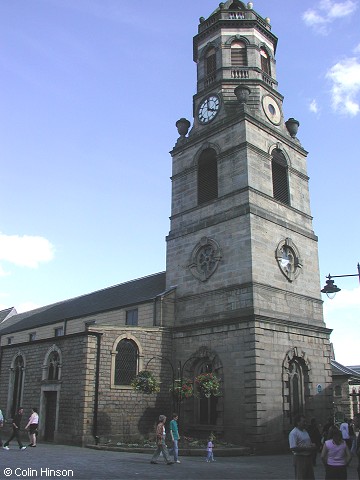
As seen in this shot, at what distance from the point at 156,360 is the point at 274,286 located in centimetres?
775

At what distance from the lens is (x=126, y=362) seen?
25.1 meters

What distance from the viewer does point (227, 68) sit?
31.5 metres

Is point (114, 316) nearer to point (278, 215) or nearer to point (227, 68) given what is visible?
point (278, 215)

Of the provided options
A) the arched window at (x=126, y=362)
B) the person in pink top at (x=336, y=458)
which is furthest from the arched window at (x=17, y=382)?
the person in pink top at (x=336, y=458)

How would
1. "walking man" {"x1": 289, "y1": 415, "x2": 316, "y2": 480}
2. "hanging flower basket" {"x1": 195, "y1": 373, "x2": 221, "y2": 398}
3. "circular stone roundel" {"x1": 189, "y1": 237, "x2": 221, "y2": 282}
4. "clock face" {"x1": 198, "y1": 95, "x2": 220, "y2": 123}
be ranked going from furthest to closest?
→ "clock face" {"x1": 198, "y1": 95, "x2": 220, "y2": 123} < "circular stone roundel" {"x1": 189, "y1": 237, "x2": 221, "y2": 282} < "hanging flower basket" {"x1": 195, "y1": 373, "x2": 221, "y2": 398} < "walking man" {"x1": 289, "y1": 415, "x2": 316, "y2": 480}

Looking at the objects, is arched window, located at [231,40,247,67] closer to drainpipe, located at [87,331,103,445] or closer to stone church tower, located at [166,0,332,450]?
stone church tower, located at [166,0,332,450]

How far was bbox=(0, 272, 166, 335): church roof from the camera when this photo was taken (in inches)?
1262

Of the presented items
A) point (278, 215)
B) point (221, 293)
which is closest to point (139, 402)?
point (221, 293)

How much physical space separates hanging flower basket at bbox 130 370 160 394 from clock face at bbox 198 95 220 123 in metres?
16.8

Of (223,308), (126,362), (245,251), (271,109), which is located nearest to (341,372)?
(223,308)

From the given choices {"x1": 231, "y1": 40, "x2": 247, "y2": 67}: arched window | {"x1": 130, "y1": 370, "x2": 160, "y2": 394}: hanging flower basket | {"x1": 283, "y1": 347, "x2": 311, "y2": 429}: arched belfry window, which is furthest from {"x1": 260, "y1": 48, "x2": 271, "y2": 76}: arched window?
{"x1": 130, "y1": 370, "x2": 160, "y2": 394}: hanging flower basket

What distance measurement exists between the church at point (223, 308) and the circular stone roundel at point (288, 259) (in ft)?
0.24

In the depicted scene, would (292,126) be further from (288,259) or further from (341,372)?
(341,372)

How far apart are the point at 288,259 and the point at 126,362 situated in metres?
10.8
